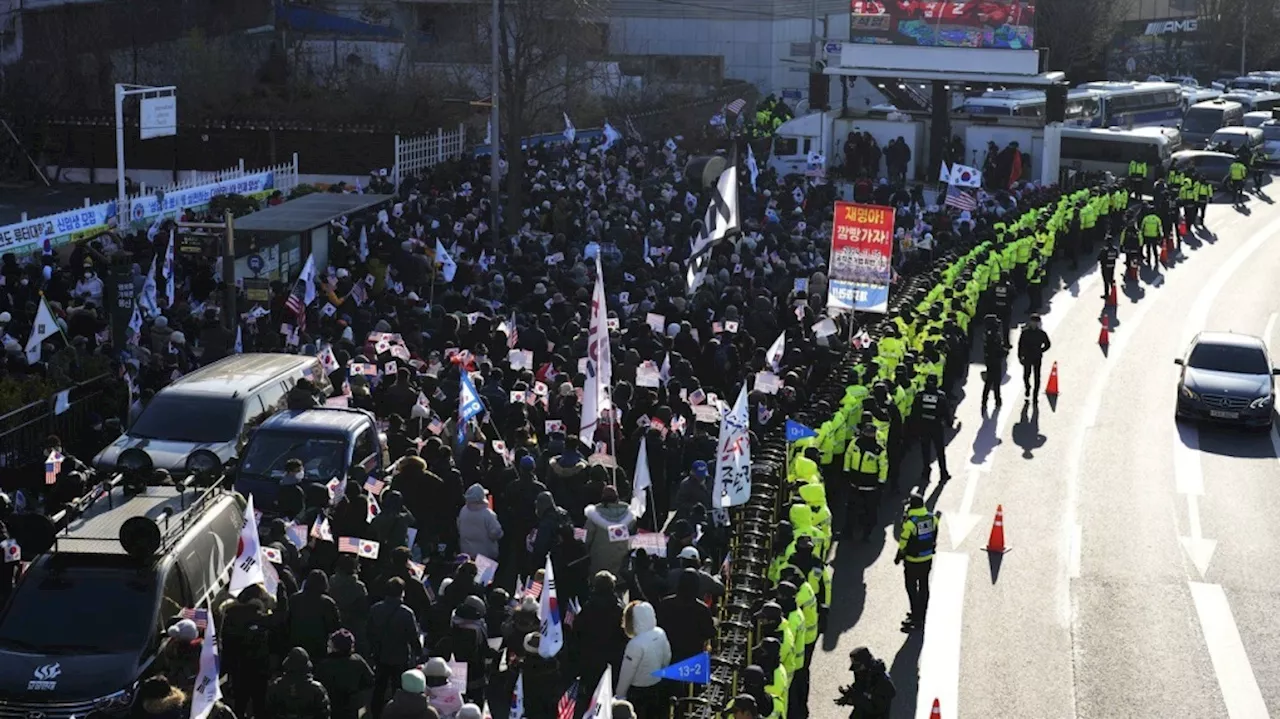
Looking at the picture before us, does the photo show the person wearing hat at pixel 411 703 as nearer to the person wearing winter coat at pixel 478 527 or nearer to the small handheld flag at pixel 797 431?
the person wearing winter coat at pixel 478 527

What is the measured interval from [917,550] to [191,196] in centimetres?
2009

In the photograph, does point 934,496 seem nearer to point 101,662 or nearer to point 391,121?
point 101,662

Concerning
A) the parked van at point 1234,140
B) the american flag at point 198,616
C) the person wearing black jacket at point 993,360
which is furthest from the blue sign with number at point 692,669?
the parked van at point 1234,140

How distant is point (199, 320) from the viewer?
2430cm

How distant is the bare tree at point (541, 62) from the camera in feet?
120

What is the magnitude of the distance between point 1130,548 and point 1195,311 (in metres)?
14.7

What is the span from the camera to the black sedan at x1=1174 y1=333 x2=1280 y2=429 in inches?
970

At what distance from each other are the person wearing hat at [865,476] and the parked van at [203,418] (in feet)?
20.2

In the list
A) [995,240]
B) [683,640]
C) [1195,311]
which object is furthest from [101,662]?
[1195,311]

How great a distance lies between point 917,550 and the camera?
667 inches

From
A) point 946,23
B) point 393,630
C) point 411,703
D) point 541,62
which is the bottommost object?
point 393,630

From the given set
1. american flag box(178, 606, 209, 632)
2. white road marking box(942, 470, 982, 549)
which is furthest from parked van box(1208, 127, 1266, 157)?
american flag box(178, 606, 209, 632)

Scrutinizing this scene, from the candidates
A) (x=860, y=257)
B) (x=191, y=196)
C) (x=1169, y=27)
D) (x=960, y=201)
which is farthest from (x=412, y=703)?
(x=1169, y=27)

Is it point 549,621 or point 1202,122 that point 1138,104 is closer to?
point 1202,122
